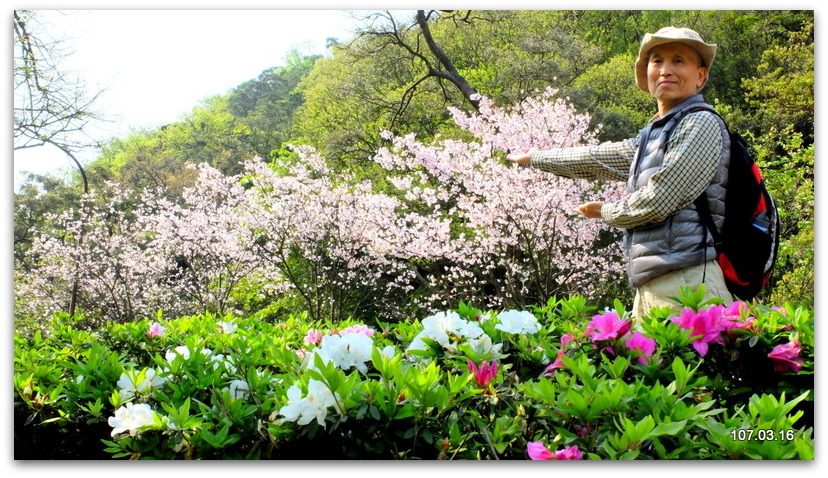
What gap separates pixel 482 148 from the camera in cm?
599

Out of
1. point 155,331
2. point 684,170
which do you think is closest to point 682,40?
point 684,170

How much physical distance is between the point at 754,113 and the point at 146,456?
7.73 m

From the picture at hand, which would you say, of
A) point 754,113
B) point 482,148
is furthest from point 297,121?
point 754,113

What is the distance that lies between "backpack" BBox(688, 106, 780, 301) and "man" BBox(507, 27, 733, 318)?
0.07 feet

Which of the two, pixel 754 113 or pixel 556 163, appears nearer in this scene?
pixel 556 163

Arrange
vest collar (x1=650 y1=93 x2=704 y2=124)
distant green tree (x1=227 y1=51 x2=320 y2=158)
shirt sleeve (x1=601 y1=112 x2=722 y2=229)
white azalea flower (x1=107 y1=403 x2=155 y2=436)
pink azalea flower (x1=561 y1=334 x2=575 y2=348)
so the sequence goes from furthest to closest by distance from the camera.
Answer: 1. distant green tree (x1=227 y1=51 x2=320 y2=158)
2. vest collar (x1=650 y1=93 x2=704 y2=124)
3. shirt sleeve (x1=601 y1=112 x2=722 y2=229)
4. pink azalea flower (x1=561 y1=334 x2=575 y2=348)
5. white azalea flower (x1=107 y1=403 x2=155 y2=436)

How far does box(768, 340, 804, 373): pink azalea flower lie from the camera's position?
4.11 ft

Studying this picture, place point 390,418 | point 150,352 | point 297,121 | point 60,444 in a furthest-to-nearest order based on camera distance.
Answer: point 297,121 → point 150,352 → point 60,444 → point 390,418

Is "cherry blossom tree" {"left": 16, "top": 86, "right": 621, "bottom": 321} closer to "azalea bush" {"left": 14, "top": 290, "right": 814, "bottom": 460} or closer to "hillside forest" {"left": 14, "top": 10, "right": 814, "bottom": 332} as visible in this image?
"hillside forest" {"left": 14, "top": 10, "right": 814, "bottom": 332}

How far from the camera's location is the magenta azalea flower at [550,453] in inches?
37.6

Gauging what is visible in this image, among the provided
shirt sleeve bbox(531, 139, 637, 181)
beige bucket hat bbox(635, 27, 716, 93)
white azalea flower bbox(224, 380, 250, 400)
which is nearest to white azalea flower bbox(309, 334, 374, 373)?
white azalea flower bbox(224, 380, 250, 400)

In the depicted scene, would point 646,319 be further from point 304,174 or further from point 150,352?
point 304,174

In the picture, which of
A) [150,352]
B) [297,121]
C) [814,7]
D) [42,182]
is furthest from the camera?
[297,121]

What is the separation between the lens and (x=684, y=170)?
5.29 ft
